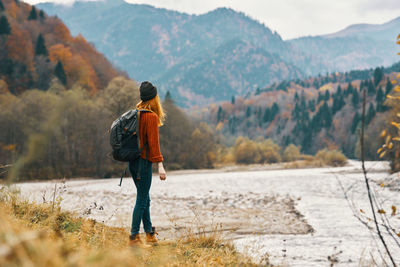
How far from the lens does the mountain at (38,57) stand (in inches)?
2143

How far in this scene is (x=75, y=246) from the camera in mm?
2979

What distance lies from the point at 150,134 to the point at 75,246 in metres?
2.60

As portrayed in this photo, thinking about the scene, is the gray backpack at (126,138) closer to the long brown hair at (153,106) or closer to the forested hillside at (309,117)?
the long brown hair at (153,106)

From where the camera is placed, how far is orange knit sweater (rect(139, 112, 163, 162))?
5.41 meters

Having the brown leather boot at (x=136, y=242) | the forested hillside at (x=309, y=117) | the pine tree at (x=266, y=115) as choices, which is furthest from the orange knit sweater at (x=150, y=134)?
the pine tree at (x=266, y=115)

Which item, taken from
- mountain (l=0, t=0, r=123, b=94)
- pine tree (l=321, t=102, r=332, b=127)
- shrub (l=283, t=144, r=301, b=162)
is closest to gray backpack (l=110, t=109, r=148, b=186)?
mountain (l=0, t=0, r=123, b=94)

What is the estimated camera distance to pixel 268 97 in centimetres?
18275

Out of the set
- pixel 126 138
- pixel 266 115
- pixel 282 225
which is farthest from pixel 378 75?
pixel 126 138

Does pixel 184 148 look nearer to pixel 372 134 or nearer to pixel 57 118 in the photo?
pixel 372 134

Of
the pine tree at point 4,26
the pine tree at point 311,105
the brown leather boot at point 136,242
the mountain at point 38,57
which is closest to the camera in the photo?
the brown leather boot at point 136,242

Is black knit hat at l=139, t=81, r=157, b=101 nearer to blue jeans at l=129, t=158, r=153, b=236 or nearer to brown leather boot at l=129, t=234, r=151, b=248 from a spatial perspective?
blue jeans at l=129, t=158, r=153, b=236

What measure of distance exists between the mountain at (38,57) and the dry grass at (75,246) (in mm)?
45057

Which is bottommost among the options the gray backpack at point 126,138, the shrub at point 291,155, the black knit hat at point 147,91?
the shrub at point 291,155

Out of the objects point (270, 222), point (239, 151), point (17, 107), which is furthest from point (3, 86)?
point (270, 222)
